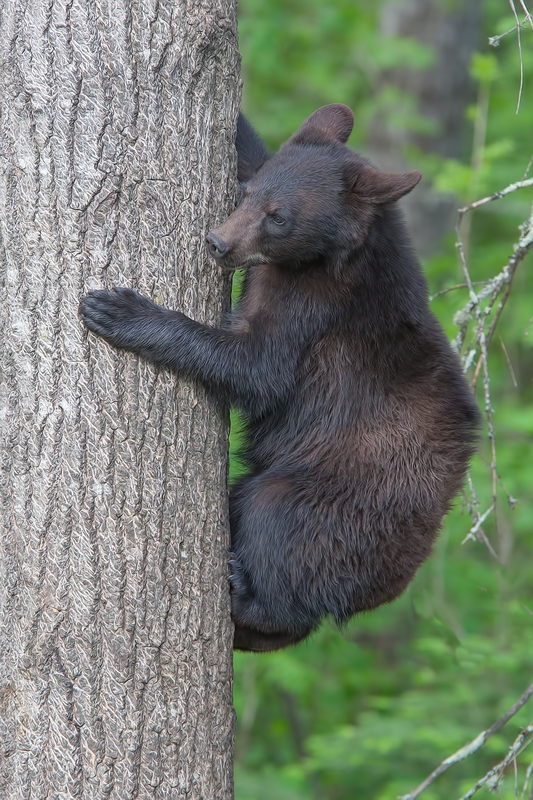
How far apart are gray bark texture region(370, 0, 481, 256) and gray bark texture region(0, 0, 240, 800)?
5.90 meters

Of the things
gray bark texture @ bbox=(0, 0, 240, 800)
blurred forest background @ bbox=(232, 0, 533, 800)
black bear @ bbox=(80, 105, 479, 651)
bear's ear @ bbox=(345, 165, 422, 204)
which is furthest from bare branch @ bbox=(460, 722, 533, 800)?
bear's ear @ bbox=(345, 165, 422, 204)

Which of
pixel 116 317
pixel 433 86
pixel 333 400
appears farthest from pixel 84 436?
pixel 433 86

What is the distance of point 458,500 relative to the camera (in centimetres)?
633

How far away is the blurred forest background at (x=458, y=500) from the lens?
19.1 feet

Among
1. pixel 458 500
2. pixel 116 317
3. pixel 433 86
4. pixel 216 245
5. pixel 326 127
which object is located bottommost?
pixel 458 500

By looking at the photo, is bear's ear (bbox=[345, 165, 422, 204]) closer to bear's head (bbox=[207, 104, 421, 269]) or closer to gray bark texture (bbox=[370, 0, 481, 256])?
bear's head (bbox=[207, 104, 421, 269])

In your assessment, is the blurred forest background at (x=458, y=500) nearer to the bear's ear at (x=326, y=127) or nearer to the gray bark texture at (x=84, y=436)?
the bear's ear at (x=326, y=127)

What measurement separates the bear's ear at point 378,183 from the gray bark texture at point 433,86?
16.3 ft

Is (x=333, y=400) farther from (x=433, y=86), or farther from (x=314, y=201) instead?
(x=433, y=86)

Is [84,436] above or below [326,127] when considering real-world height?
below

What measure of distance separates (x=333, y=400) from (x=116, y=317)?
1.21 meters

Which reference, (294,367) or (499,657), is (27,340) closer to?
(294,367)

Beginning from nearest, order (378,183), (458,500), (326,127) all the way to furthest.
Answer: (378,183)
(326,127)
(458,500)

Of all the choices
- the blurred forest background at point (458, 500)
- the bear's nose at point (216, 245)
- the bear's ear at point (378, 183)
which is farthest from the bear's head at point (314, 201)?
the blurred forest background at point (458, 500)
